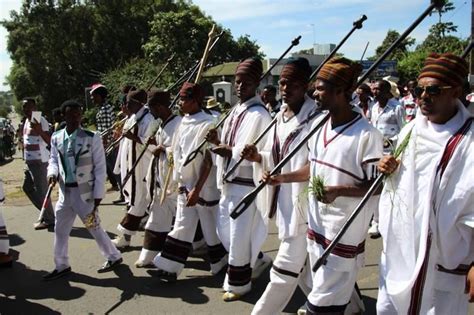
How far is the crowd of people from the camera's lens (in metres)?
2.64

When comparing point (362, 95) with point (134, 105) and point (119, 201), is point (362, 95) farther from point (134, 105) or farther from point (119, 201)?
point (119, 201)

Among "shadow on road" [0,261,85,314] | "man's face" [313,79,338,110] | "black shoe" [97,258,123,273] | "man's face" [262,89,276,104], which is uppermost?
"man's face" [262,89,276,104]

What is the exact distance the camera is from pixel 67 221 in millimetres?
5492

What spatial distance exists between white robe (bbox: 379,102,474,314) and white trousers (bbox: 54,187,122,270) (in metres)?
3.59

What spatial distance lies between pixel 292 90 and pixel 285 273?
146cm

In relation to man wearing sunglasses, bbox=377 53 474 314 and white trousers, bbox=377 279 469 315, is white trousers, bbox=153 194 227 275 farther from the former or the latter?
white trousers, bbox=377 279 469 315

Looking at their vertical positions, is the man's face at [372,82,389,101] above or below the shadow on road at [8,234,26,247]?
above

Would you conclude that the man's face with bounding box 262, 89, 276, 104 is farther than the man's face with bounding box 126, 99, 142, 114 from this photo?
Yes

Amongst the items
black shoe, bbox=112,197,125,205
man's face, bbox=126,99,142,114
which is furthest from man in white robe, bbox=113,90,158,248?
black shoe, bbox=112,197,125,205

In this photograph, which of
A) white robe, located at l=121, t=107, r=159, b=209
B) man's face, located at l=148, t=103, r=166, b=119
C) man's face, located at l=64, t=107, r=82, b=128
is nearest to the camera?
man's face, located at l=64, t=107, r=82, b=128

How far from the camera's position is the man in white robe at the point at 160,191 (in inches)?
222

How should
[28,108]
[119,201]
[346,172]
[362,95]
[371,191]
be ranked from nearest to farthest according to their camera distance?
[371,191], [346,172], [28,108], [362,95], [119,201]

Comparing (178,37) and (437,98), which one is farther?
(178,37)

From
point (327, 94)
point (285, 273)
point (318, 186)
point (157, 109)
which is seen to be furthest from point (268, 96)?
point (318, 186)
